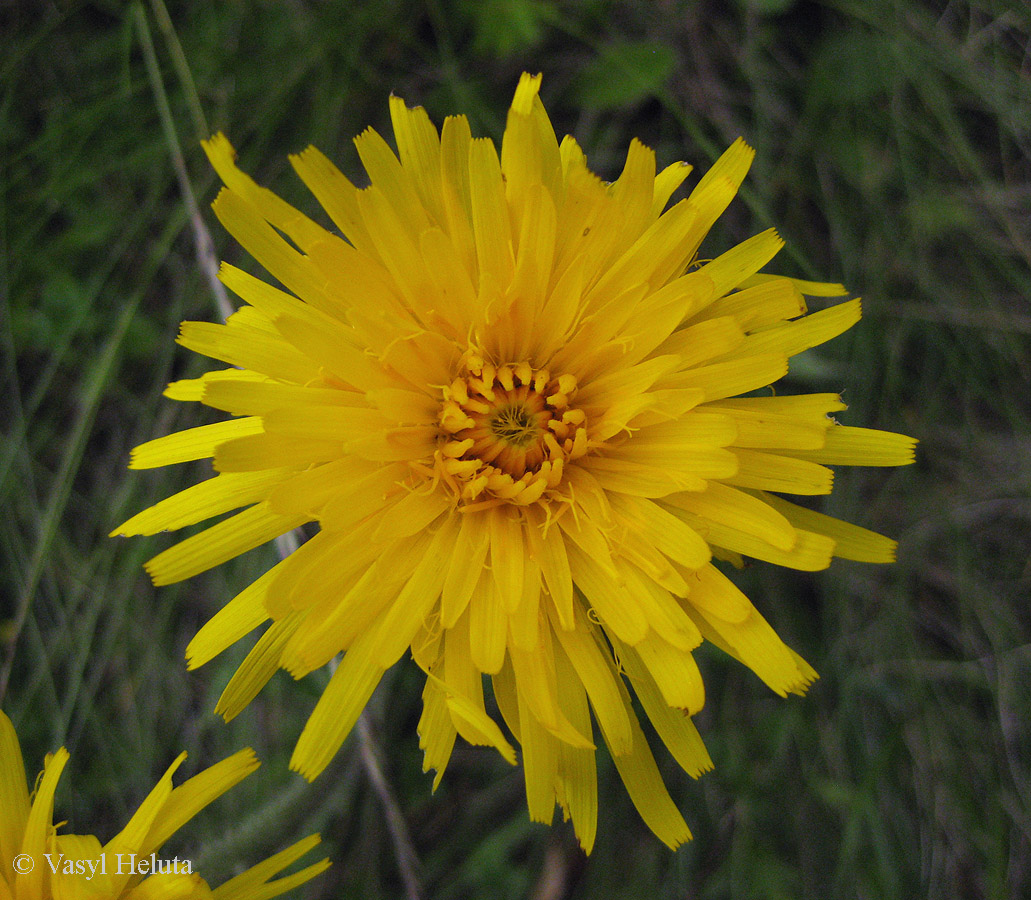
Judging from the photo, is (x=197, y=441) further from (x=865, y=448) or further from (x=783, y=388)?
(x=783, y=388)

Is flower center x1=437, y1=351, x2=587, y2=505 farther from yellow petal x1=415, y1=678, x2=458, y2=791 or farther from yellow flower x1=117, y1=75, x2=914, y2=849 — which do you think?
yellow petal x1=415, y1=678, x2=458, y2=791

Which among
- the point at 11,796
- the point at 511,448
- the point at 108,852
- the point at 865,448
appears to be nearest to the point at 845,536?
the point at 865,448

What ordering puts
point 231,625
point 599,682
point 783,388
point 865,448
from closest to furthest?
point 599,682 < point 231,625 < point 865,448 < point 783,388

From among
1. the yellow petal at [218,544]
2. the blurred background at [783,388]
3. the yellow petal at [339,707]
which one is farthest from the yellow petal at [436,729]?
the blurred background at [783,388]

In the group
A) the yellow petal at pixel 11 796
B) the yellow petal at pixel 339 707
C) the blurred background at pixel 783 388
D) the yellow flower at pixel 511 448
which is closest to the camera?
the yellow flower at pixel 511 448

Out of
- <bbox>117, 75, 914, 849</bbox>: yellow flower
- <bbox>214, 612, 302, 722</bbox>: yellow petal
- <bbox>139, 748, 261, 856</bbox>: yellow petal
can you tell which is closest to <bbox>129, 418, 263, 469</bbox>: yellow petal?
<bbox>117, 75, 914, 849</bbox>: yellow flower

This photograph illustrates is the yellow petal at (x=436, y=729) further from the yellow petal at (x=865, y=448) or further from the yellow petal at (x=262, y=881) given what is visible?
the yellow petal at (x=865, y=448)

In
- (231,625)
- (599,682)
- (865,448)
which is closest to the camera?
(599,682)
